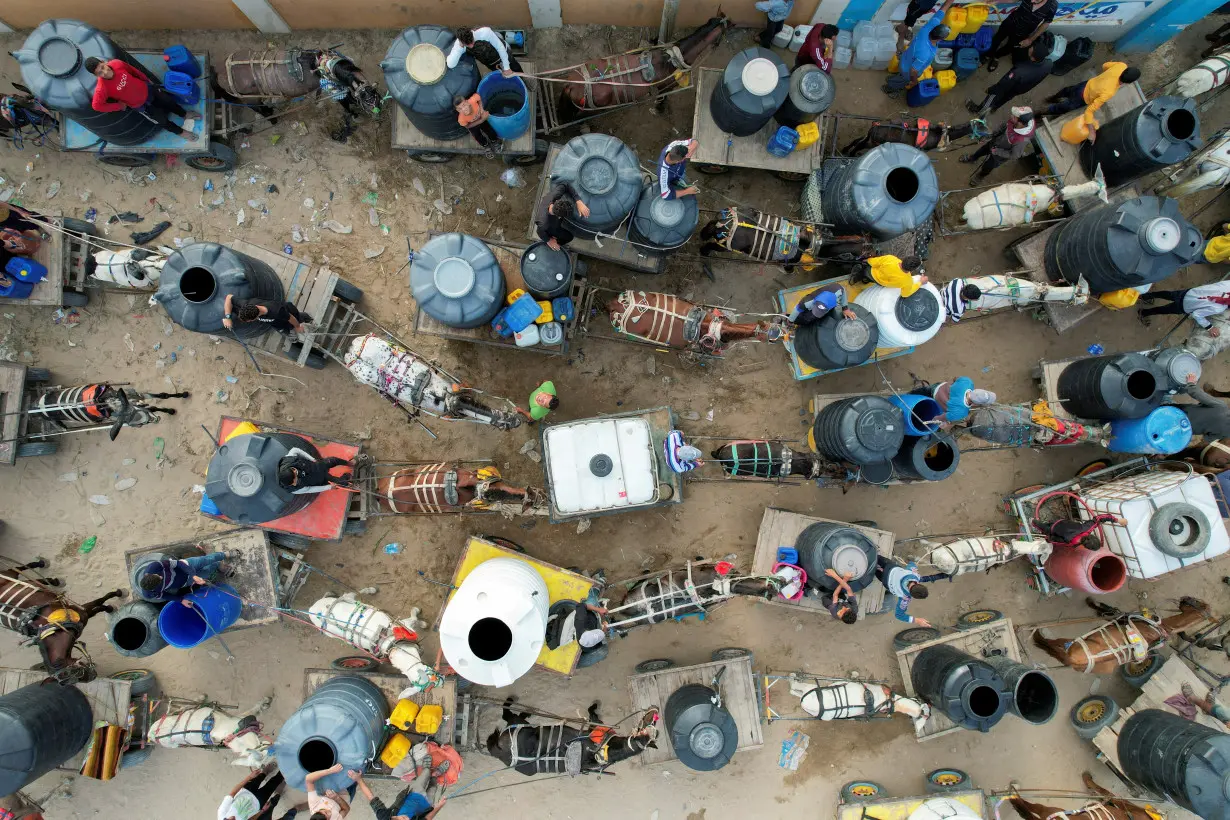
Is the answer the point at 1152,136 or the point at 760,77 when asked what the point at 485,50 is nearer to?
the point at 760,77

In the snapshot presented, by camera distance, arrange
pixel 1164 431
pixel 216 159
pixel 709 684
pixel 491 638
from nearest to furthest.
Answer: pixel 491 638 → pixel 1164 431 → pixel 709 684 → pixel 216 159

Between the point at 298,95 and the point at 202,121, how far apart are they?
1.23 metres

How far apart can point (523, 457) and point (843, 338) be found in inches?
172

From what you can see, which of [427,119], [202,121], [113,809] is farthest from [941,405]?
[113,809]

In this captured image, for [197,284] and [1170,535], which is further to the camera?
[1170,535]

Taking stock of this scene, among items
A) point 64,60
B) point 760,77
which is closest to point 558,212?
point 760,77

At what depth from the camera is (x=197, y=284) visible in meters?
7.29

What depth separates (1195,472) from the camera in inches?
312

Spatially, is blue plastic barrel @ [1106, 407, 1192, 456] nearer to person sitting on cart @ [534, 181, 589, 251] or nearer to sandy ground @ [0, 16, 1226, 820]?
sandy ground @ [0, 16, 1226, 820]

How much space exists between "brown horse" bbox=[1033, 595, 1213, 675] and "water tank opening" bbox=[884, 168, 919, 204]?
20.1ft

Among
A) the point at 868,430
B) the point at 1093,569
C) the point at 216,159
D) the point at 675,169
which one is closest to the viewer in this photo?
the point at 675,169

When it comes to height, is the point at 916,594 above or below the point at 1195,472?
below

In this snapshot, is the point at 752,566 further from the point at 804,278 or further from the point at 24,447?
the point at 24,447

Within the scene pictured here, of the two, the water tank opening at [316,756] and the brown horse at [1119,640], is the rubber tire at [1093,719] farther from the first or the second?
the water tank opening at [316,756]
